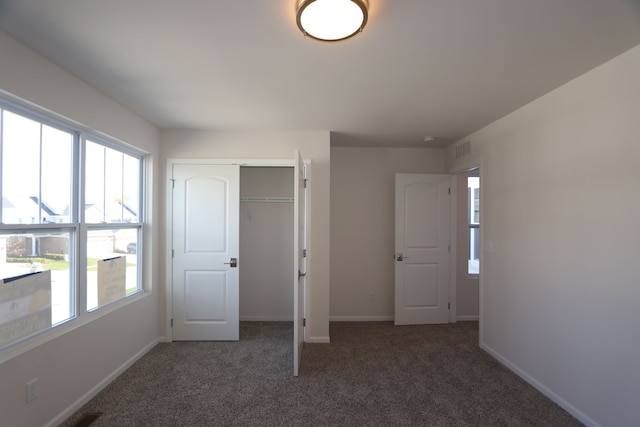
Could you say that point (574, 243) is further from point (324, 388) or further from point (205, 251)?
point (205, 251)

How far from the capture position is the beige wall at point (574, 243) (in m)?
1.84

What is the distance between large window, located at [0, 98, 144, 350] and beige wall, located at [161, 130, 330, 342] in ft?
2.84

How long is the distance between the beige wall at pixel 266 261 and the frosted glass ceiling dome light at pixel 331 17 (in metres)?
2.83

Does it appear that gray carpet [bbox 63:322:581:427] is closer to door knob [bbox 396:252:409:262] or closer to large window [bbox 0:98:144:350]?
large window [bbox 0:98:144:350]

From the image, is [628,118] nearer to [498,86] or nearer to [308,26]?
[498,86]

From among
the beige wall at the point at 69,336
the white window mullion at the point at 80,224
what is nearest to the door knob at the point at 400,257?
the beige wall at the point at 69,336

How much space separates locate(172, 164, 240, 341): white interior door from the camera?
136 inches

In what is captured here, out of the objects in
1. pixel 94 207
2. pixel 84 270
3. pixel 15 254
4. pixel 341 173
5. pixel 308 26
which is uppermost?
pixel 308 26

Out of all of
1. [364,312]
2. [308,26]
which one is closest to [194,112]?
[308,26]

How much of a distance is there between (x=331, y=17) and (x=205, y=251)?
112 inches

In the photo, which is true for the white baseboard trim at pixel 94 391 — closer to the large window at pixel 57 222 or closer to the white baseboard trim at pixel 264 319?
the large window at pixel 57 222

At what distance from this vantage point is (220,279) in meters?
3.48

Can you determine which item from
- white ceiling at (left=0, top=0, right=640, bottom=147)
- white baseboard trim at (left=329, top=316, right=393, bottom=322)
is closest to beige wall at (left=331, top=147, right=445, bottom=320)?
white baseboard trim at (left=329, top=316, right=393, bottom=322)

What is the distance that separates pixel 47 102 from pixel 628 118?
3.70m
